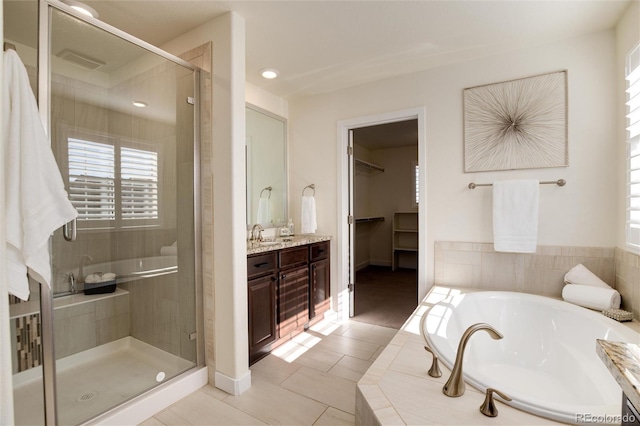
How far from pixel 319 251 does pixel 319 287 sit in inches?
14.9

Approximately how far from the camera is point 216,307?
2.08 metres

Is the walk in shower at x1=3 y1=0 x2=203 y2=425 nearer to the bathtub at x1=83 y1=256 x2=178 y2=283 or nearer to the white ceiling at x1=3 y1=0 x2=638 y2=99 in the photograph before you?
the bathtub at x1=83 y1=256 x2=178 y2=283

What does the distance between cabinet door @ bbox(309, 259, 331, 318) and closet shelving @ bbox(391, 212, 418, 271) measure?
292cm

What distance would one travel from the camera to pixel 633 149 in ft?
6.15

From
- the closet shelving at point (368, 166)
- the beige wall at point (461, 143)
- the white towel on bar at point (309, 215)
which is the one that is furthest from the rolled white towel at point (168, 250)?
the closet shelving at point (368, 166)

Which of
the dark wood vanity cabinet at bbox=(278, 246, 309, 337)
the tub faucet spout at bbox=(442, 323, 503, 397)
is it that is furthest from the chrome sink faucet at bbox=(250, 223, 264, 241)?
the tub faucet spout at bbox=(442, 323, 503, 397)

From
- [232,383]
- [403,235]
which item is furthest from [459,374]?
[403,235]

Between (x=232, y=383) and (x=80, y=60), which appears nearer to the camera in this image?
(x=80, y=60)

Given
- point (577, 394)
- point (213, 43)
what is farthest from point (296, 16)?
point (577, 394)

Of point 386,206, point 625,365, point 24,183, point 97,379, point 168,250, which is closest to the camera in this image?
point 625,365

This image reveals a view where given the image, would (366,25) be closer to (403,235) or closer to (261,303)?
(261,303)

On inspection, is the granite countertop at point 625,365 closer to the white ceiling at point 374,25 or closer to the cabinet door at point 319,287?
the white ceiling at point 374,25

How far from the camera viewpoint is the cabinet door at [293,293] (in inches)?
104

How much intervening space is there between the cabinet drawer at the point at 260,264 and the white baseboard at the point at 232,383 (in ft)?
2.25
